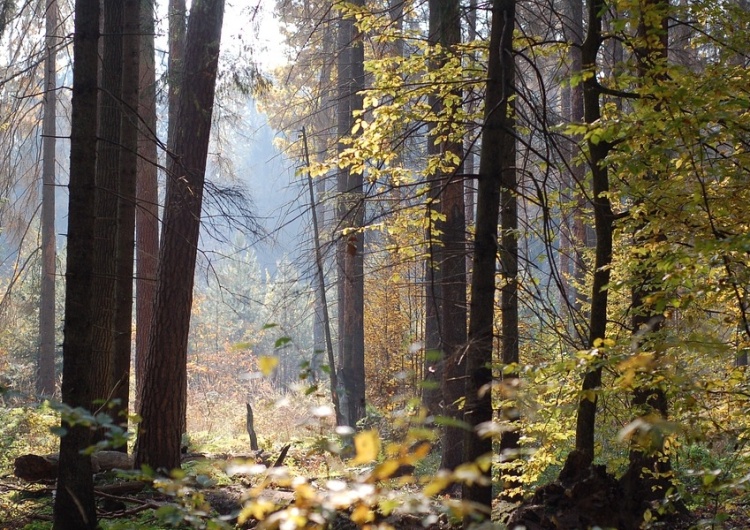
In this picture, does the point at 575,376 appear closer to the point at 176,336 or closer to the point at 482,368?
the point at 482,368

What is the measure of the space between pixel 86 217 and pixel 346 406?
10.7 meters

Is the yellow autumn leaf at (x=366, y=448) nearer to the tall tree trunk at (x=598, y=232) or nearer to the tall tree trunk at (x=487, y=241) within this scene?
the tall tree trunk at (x=487, y=241)

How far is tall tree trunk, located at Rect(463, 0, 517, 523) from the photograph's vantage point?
4402 mm

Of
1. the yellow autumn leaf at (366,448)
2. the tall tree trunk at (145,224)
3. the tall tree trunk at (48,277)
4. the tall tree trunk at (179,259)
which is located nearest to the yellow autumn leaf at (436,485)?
the yellow autumn leaf at (366,448)

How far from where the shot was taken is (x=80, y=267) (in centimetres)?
486

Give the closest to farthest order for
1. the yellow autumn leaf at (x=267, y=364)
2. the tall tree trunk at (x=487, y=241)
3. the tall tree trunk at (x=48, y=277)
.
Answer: the yellow autumn leaf at (x=267, y=364) → the tall tree trunk at (x=487, y=241) → the tall tree trunk at (x=48, y=277)

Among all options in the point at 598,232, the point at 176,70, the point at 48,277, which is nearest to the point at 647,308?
the point at 598,232

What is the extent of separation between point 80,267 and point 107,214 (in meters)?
3.44

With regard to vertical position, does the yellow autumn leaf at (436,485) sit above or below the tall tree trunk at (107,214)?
below

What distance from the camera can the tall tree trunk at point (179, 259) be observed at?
723 centimetres

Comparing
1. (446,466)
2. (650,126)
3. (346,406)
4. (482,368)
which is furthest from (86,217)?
(346,406)

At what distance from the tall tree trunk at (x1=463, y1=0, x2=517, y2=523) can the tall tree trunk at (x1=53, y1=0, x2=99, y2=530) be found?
279 cm

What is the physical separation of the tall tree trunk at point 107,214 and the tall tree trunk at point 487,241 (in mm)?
5005

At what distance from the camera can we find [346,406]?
14906 millimetres
